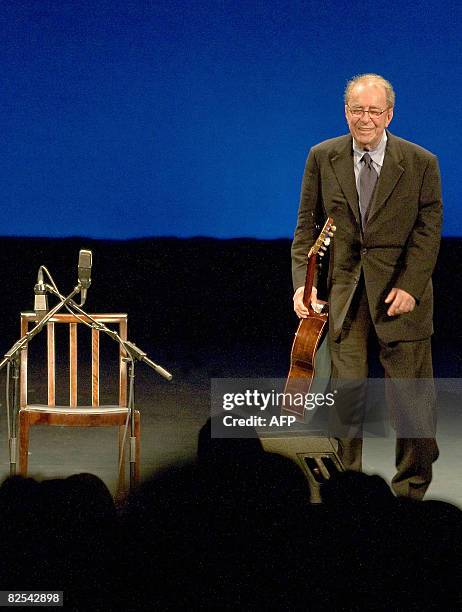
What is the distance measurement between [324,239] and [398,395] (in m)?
0.54

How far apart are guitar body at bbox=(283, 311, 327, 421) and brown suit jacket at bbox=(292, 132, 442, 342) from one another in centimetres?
9

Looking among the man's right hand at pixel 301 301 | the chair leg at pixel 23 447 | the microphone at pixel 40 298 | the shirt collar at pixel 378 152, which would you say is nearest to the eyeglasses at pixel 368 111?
the shirt collar at pixel 378 152

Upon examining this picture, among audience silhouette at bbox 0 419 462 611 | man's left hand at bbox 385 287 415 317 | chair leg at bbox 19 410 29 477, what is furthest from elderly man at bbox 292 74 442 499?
chair leg at bbox 19 410 29 477

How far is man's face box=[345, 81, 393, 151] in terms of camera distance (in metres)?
3.11

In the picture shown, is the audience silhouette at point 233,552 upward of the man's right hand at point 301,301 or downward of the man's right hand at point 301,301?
downward

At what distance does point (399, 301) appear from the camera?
10.6ft

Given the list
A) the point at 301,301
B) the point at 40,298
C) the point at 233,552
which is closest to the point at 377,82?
the point at 301,301

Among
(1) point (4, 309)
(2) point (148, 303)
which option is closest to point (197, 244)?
(2) point (148, 303)

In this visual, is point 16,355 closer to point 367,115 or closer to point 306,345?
point 306,345

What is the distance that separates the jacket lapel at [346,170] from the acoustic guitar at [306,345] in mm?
170

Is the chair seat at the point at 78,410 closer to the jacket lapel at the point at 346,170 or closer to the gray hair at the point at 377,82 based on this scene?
the jacket lapel at the point at 346,170

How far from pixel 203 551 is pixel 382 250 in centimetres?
127

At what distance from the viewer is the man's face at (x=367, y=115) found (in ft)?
10.2

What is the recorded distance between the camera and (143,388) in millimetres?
6059
